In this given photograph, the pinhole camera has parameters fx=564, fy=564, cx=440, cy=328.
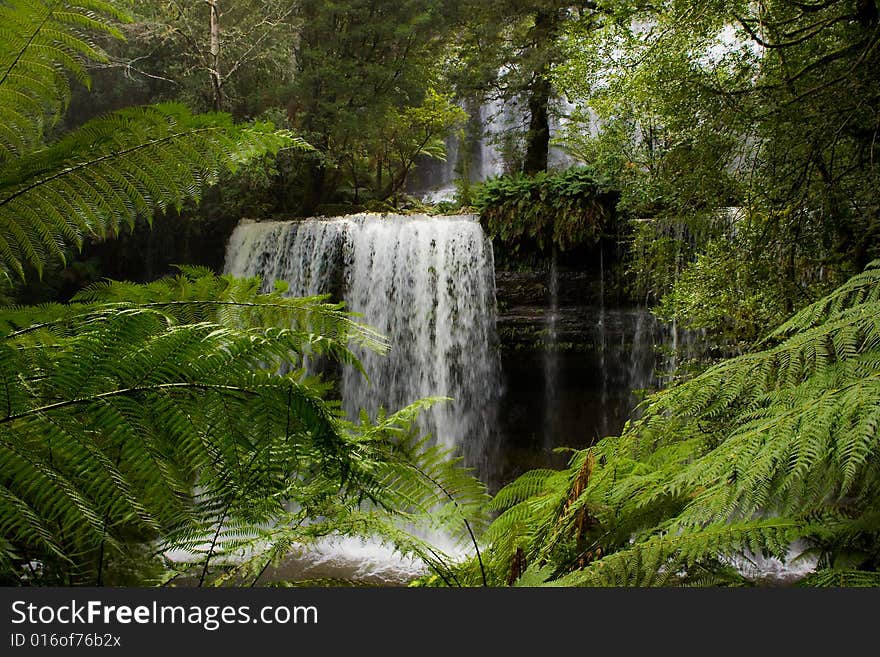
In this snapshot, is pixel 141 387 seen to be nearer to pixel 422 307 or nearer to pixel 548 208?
pixel 422 307

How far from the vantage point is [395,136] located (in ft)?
26.9

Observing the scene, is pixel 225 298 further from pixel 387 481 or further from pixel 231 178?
pixel 231 178

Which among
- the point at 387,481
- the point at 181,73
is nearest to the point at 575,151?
the point at 181,73

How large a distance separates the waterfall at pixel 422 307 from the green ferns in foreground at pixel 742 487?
15.7ft

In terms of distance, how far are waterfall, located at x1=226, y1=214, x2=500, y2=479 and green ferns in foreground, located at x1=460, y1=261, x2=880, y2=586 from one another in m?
4.77

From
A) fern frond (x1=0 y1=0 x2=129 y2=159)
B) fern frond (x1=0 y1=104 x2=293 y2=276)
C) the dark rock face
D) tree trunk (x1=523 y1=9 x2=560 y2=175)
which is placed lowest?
the dark rock face

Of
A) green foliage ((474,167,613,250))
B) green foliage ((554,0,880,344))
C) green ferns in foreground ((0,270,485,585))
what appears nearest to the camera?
green ferns in foreground ((0,270,485,585))

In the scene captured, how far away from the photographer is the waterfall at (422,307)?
620cm

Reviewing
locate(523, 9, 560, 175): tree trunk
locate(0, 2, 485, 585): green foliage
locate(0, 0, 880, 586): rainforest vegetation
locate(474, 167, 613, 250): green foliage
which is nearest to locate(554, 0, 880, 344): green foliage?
locate(0, 0, 880, 586): rainforest vegetation

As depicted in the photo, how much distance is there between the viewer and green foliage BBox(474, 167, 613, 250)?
596 centimetres

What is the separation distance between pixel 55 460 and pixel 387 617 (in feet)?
1.94

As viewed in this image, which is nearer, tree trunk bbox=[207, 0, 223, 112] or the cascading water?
the cascading water

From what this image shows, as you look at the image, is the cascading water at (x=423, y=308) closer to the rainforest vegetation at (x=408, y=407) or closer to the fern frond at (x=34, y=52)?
the rainforest vegetation at (x=408, y=407)

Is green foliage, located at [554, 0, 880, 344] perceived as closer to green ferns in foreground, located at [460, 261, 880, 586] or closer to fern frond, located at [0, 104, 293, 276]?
green ferns in foreground, located at [460, 261, 880, 586]
